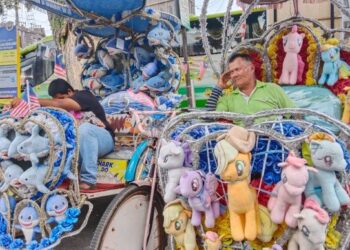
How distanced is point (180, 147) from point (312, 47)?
107 inches

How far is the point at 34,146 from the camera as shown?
305 cm

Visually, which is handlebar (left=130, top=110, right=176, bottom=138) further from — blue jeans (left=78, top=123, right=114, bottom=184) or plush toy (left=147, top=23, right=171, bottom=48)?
plush toy (left=147, top=23, right=171, bottom=48)

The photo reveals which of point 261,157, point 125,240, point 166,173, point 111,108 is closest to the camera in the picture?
point 261,157

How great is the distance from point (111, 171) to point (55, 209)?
2.80ft

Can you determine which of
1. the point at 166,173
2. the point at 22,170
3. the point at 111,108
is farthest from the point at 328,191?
the point at 111,108

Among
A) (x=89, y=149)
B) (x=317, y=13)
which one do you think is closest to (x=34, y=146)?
(x=89, y=149)

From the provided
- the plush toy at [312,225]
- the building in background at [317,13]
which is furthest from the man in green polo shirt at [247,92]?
the building in background at [317,13]

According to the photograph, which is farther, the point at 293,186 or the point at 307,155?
the point at 307,155

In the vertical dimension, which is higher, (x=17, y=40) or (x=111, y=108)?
(x=17, y=40)

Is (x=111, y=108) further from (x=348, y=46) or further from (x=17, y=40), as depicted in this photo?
(x=348, y=46)

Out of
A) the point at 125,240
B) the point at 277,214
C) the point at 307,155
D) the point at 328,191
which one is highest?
the point at 307,155

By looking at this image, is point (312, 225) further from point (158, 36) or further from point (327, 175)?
point (158, 36)

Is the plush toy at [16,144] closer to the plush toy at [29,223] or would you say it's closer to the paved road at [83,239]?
the plush toy at [29,223]

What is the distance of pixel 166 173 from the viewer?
2.73 metres
